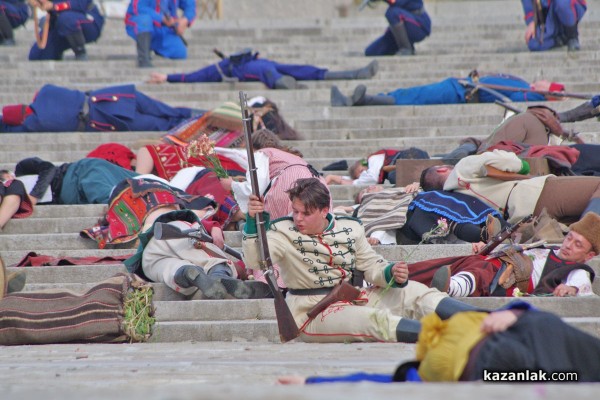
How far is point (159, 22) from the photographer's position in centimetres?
1384

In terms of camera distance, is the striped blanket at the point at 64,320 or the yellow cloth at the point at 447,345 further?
the striped blanket at the point at 64,320

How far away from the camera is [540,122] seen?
902 cm

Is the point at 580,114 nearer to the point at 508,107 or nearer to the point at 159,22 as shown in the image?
the point at 508,107

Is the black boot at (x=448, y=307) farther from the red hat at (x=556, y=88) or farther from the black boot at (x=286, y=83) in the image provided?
the black boot at (x=286, y=83)

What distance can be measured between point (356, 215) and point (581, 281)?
1928 millimetres

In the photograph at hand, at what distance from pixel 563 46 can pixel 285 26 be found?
13.0 ft

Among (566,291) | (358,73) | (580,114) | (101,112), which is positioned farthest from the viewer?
(358,73)

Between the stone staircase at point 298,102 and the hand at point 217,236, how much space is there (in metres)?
0.34

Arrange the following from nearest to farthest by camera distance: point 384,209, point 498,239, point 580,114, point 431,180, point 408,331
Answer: point 408,331
point 498,239
point 384,209
point 431,180
point 580,114

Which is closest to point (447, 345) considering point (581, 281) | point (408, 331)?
point (408, 331)

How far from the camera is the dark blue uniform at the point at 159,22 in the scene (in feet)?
44.8

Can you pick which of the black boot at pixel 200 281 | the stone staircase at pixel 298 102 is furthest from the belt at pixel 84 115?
the black boot at pixel 200 281

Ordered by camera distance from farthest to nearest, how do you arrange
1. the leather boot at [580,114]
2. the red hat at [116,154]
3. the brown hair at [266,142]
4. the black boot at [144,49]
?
1. the black boot at [144,49]
2. the leather boot at [580,114]
3. the red hat at [116,154]
4. the brown hair at [266,142]

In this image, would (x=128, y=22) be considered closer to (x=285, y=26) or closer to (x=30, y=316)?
(x=285, y=26)
